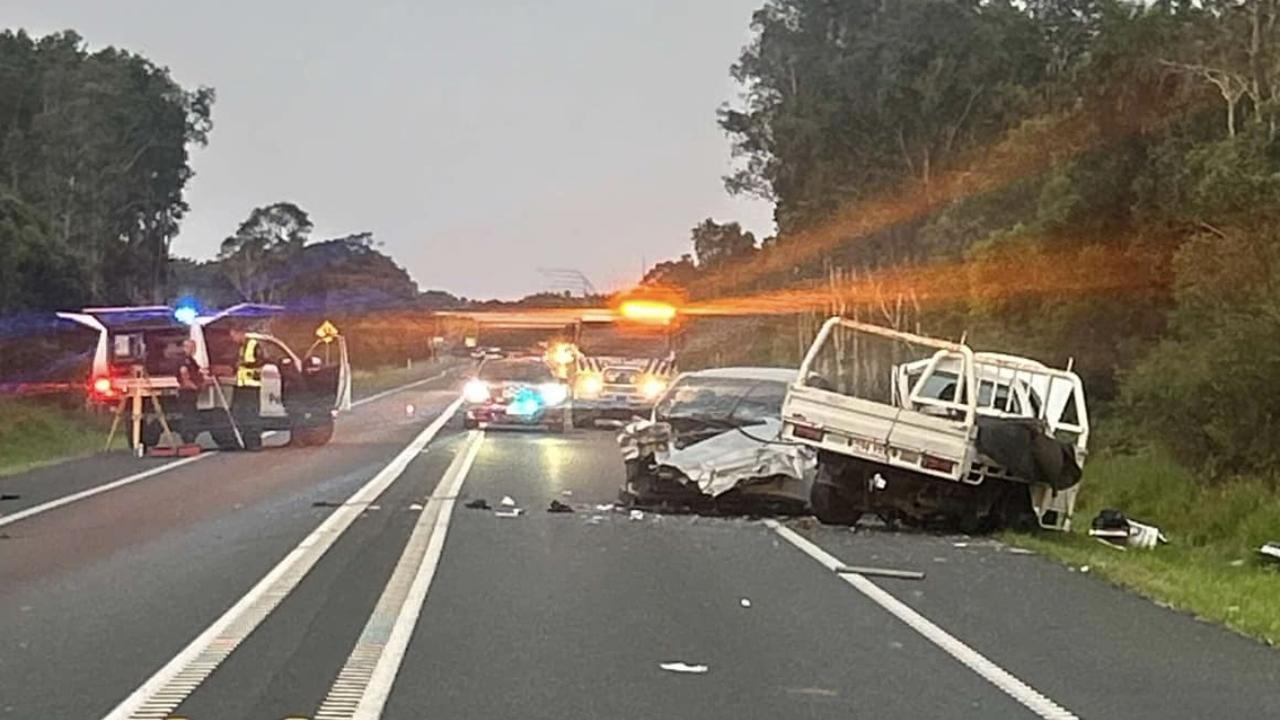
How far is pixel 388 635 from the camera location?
36.5 feet

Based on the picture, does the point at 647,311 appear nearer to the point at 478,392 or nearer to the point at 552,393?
the point at 552,393

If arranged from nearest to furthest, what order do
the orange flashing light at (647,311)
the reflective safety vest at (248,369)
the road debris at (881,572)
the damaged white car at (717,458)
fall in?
1. the road debris at (881,572)
2. the damaged white car at (717,458)
3. the reflective safety vest at (248,369)
4. the orange flashing light at (647,311)

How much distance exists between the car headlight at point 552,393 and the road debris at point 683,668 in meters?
28.9

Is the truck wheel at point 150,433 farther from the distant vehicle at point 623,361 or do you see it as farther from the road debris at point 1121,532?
the road debris at point 1121,532

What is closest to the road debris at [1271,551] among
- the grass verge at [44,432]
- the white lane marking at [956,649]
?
the white lane marking at [956,649]

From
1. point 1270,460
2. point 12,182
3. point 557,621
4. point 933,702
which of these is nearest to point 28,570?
point 557,621

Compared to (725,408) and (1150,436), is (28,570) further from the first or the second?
(1150,436)

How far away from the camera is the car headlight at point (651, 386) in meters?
40.8

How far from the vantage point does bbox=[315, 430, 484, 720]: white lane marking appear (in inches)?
352

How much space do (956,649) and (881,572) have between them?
389 cm

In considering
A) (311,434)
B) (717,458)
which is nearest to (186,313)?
(311,434)

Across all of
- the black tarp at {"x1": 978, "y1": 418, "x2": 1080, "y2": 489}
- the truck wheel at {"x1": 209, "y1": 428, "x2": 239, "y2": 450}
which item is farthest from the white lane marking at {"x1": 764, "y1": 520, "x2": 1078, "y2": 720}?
the truck wheel at {"x1": 209, "y1": 428, "x2": 239, "y2": 450}

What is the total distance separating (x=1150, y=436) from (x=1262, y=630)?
16386mm

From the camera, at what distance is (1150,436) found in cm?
2827
